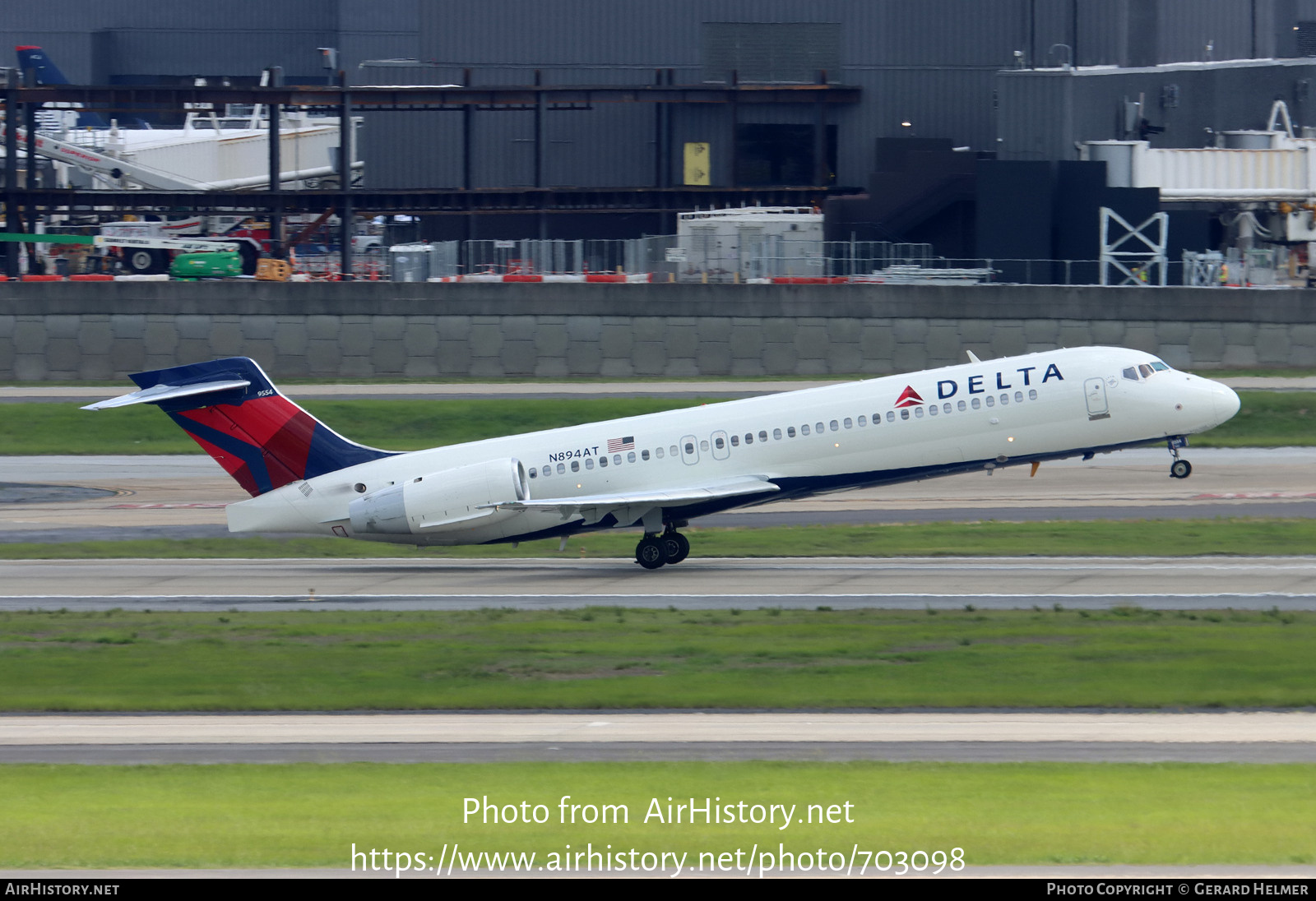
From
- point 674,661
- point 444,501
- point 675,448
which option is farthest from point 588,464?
point 674,661

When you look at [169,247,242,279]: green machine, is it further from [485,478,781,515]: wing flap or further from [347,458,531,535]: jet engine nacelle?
[485,478,781,515]: wing flap

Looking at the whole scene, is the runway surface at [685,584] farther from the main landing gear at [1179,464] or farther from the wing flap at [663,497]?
the main landing gear at [1179,464]

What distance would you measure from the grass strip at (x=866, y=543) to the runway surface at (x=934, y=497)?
1321 millimetres

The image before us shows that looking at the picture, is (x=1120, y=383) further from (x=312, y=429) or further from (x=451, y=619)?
(x=312, y=429)

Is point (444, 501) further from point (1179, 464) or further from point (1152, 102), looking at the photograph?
point (1152, 102)

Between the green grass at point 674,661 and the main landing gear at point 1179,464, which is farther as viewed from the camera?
the main landing gear at point 1179,464

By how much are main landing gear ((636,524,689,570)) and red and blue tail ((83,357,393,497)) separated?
6879 mm

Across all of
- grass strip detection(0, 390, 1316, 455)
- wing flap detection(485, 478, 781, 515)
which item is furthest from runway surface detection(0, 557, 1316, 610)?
grass strip detection(0, 390, 1316, 455)

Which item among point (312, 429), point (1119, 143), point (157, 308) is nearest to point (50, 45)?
point (157, 308)

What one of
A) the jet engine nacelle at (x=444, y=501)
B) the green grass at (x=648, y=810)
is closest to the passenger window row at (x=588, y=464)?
the jet engine nacelle at (x=444, y=501)

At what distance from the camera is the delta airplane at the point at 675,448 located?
33.7 meters

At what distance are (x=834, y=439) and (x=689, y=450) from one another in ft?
10.8

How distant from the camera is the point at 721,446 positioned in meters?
34.5

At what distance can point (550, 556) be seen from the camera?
1502 inches
